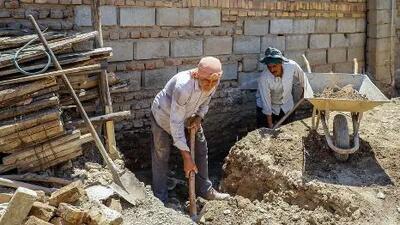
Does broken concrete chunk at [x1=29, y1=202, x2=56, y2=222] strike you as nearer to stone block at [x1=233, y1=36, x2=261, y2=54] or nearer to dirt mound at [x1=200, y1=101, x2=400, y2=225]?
dirt mound at [x1=200, y1=101, x2=400, y2=225]

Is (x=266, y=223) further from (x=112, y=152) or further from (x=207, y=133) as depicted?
(x=207, y=133)

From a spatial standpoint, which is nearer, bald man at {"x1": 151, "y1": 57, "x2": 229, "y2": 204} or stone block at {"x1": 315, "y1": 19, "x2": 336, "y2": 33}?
bald man at {"x1": 151, "y1": 57, "x2": 229, "y2": 204}

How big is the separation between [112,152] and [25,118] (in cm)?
107

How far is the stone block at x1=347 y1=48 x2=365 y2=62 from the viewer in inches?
356

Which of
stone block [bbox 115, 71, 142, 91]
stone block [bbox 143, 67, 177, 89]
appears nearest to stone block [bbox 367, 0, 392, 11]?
stone block [bbox 143, 67, 177, 89]

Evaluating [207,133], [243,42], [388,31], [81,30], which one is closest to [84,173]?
[81,30]

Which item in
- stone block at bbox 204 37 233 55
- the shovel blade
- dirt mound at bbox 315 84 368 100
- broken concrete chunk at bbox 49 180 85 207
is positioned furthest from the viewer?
stone block at bbox 204 37 233 55

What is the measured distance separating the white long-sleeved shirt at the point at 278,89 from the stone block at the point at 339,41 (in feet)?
7.28

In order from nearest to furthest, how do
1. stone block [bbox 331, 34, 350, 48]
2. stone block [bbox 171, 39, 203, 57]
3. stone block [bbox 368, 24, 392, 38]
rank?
stone block [bbox 171, 39, 203, 57], stone block [bbox 331, 34, 350, 48], stone block [bbox 368, 24, 392, 38]

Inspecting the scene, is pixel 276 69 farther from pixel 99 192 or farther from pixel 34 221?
pixel 34 221

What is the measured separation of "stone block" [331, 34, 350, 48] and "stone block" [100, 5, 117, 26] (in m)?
4.41

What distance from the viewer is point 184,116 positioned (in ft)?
15.9

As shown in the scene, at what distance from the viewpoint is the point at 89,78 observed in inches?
201

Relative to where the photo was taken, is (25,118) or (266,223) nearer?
(25,118)
